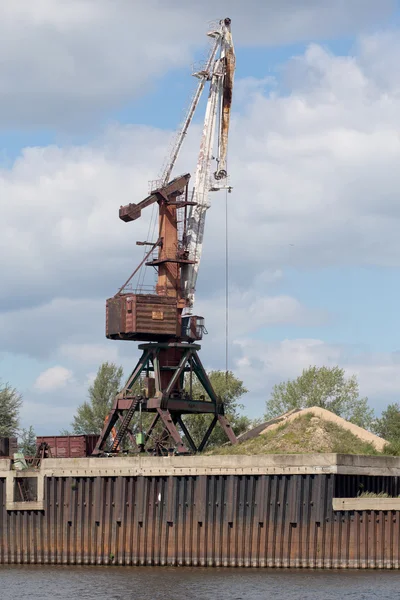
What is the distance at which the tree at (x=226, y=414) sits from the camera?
119 metres

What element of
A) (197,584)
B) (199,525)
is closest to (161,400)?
(199,525)

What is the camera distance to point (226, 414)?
12188cm

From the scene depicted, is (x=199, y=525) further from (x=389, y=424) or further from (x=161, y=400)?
(x=389, y=424)

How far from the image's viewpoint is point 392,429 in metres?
120

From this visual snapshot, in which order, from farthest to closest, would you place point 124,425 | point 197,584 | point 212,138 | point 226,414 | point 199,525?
point 226,414 < point 212,138 < point 124,425 < point 199,525 < point 197,584

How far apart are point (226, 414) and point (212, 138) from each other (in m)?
38.2

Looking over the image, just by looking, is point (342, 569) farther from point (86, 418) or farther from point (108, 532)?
point (86, 418)

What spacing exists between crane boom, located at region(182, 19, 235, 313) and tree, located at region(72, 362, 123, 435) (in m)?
40.7

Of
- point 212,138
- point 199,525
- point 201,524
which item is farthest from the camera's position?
point 212,138

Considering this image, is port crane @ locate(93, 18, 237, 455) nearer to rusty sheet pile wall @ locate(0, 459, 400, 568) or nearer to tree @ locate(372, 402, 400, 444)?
rusty sheet pile wall @ locate(0, 459, 400, 568)

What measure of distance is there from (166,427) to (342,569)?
21201 mm

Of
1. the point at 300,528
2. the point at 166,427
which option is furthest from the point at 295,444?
the point at 300,528

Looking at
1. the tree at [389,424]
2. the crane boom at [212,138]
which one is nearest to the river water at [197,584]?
the crane boom at [212,138]

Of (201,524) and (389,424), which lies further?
(389,424)
